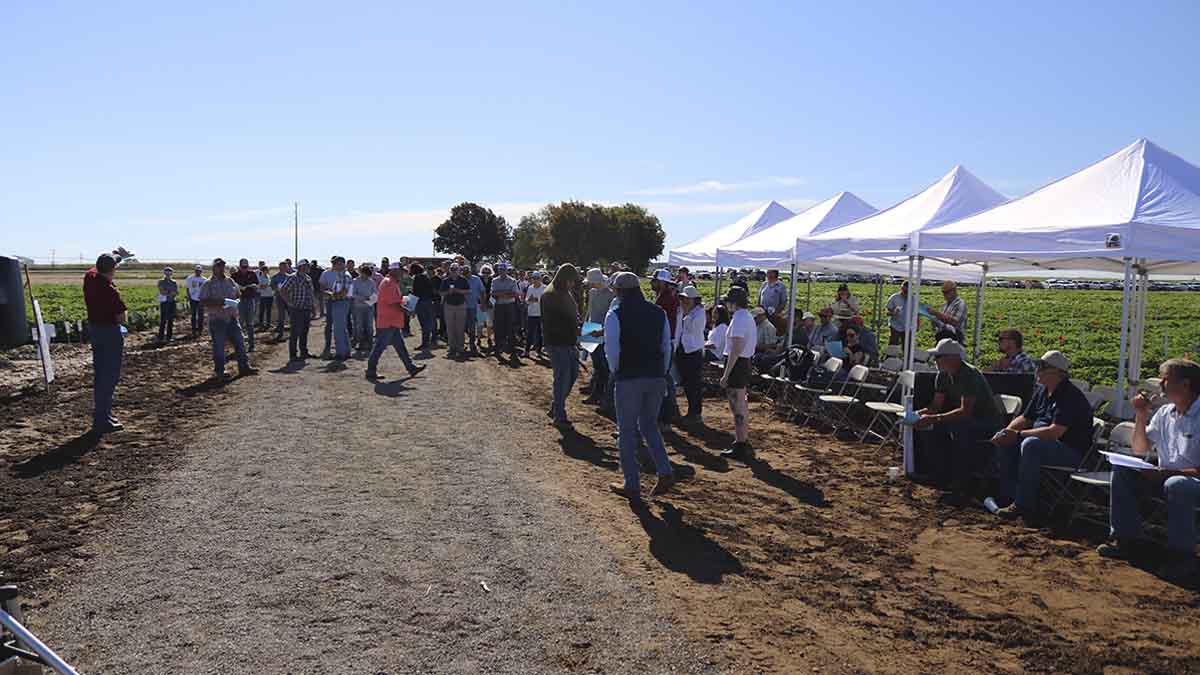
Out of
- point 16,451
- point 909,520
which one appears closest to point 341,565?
point 909,520

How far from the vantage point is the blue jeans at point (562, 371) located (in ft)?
32.5

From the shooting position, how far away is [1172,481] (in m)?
5.73

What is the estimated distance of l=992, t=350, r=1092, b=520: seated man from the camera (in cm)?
675

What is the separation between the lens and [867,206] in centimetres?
1481

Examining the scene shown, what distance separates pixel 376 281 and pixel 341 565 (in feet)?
48.7

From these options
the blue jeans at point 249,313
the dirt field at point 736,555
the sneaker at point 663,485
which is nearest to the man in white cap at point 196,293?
the blue jeans at point 249,313

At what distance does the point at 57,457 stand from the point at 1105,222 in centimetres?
917

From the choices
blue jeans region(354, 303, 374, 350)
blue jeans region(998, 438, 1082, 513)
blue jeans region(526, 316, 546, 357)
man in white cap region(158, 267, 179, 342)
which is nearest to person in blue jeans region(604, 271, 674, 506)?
blue jeans region(998, 438, 1082, 513)

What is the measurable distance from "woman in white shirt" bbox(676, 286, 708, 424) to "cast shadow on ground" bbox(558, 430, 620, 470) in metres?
1.73

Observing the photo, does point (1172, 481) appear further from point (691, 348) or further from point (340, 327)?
point (340, 327)

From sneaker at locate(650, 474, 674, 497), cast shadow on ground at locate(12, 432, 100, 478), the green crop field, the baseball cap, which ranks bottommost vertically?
cast shadow on ground at locate(12, 432, 100, 478)

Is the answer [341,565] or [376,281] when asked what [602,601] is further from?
[376,281]

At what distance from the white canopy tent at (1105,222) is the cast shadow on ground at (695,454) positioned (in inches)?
110

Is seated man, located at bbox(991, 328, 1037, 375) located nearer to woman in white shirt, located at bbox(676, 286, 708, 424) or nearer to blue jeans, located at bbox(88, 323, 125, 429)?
woman in white shirt, located at bbox(676, 286, 708, 424)
